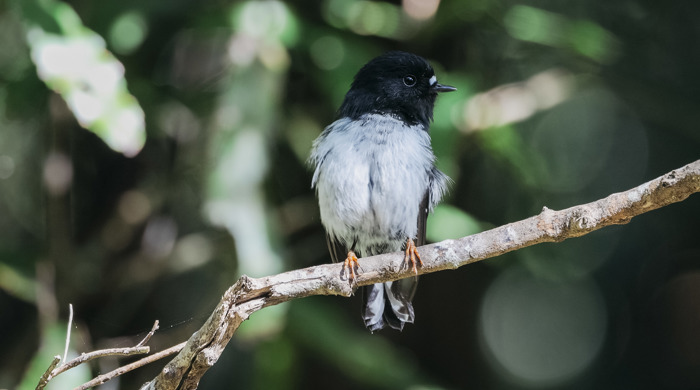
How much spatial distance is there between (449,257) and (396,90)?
136cm

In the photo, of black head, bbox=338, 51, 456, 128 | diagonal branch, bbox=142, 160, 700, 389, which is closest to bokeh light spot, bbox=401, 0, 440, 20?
black head, bbox=338, 51, 456, 128

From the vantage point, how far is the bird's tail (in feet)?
11.0

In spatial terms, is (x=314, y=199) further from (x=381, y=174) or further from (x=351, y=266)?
(x=351, y=266)

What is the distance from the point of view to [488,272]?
4.85 metres

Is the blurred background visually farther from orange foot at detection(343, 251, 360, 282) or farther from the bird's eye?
orange foot at detection(343, 251, 360, 282)

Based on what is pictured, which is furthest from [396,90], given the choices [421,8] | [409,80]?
[421,8]

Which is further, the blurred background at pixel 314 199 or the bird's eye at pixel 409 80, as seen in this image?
the blurred background at pixel 314 199

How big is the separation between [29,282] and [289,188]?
159cm

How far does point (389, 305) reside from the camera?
338 centimetres

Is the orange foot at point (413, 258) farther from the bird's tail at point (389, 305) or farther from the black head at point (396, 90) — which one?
the black head at point (396, 90)

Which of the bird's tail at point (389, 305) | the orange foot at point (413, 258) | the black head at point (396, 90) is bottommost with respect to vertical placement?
the bird's tail at point (389, 305)

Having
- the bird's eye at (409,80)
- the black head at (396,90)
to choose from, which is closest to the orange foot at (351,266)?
the black head at (396,90)

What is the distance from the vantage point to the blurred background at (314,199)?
13.3 feet

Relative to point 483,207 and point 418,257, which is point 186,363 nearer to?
point 418,257
